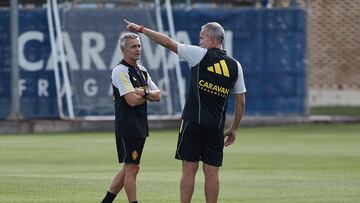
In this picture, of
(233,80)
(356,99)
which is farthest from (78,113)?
(233,80)

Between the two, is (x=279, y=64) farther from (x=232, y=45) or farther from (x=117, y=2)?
(x=117, y=2)

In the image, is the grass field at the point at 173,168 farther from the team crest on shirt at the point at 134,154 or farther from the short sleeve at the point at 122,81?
the short sleeve at the point at 122,81

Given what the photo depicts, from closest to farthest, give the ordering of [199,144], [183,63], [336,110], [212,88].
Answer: [212,88], [199,144], [183,63], [336,110]

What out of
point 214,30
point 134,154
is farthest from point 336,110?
point 214,30

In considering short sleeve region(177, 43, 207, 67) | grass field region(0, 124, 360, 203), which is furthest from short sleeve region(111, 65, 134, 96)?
grass field region(0, 124, 360, 203)

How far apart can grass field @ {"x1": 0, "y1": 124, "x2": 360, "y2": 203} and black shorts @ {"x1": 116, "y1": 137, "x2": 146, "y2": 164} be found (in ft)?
5.10

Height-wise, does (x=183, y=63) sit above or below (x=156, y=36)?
below

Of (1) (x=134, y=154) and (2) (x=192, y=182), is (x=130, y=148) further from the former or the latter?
(2) (x=192, y=182)

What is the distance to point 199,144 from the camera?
1253 cm

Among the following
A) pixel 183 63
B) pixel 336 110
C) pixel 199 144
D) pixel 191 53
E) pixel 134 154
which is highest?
pixel 191 53

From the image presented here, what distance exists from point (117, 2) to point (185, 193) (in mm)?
18283

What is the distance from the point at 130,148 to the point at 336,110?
23338mm

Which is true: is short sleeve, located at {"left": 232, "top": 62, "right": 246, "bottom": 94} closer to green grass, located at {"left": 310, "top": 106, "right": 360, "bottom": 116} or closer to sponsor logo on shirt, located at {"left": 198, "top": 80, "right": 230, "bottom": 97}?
sponsor logo on shirt, located at {"left": 198, "top": 80, "right": 230, "bottom": 97}

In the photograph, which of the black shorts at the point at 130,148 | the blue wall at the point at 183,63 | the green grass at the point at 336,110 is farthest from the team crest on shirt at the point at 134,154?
the green grass at the point at 336,110
